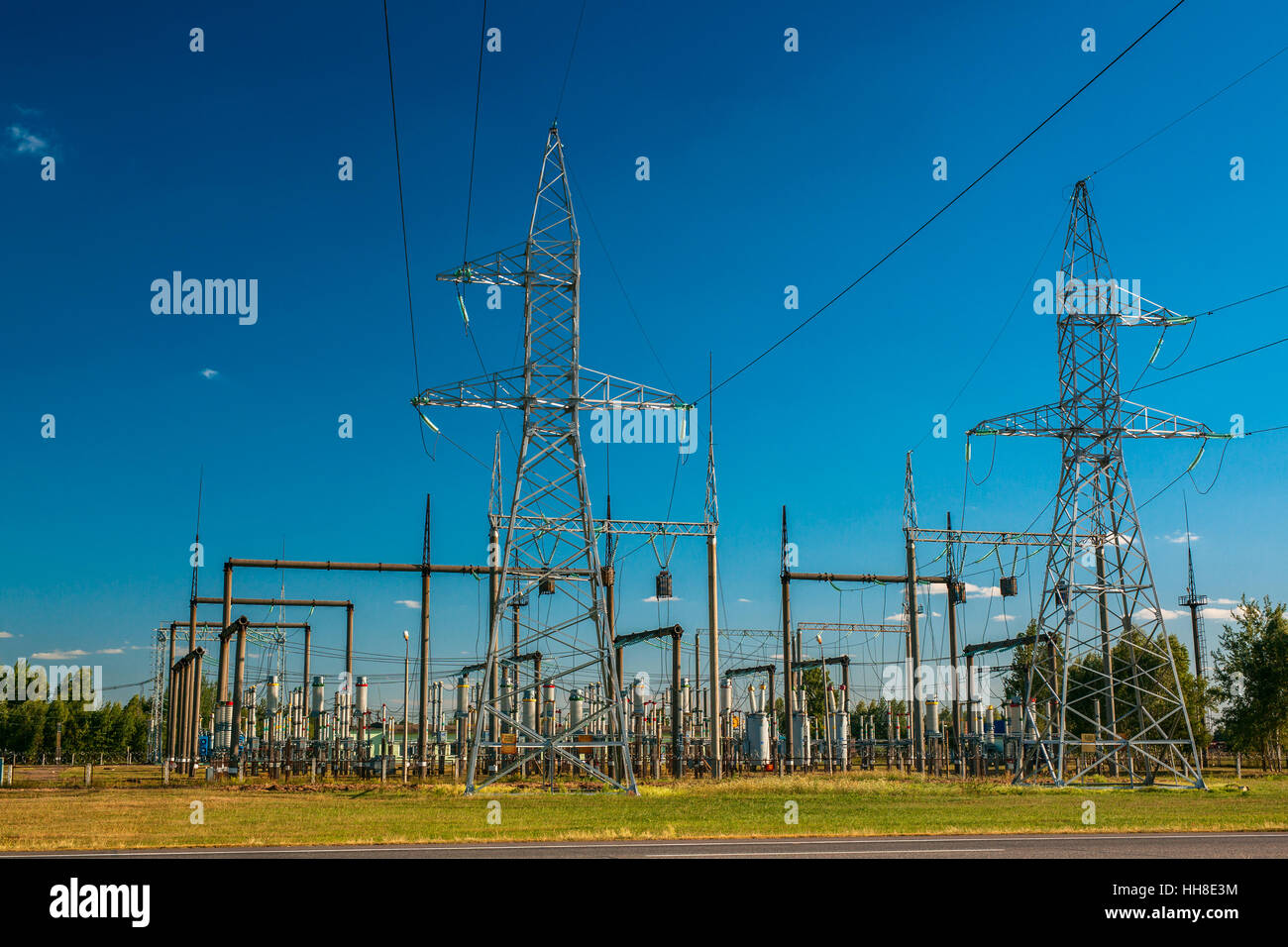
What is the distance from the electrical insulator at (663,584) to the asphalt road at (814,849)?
2374 cm

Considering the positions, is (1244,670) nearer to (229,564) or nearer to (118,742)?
(229,564)

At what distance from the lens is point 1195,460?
39.4m

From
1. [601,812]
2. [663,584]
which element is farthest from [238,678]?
[601,812]

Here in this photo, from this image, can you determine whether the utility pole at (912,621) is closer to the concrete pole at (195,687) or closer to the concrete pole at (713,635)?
the concrete pole at (713,635)

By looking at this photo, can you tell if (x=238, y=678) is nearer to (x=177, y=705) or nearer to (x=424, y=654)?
(x=424, y=654)

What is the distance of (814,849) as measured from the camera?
15.6 meters

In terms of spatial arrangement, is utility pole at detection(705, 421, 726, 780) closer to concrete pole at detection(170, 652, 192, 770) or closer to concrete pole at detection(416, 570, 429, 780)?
concrete pole at detection(416, 570, 429, 780)

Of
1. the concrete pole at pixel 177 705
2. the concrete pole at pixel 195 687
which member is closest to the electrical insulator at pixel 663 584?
the concrete pole at pixel 195 687

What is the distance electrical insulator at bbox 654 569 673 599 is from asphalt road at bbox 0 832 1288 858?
2374cm

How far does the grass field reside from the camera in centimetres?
1906

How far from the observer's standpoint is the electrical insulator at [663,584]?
1649 inches

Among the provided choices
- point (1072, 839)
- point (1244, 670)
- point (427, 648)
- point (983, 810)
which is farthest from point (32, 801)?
point (1244, 670)

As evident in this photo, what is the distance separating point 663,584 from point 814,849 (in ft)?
88.1
